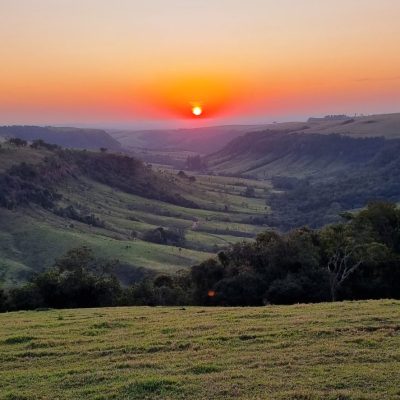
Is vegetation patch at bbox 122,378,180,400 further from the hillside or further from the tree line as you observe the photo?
the hillside

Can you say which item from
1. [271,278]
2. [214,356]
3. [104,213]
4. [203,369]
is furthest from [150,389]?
[104,213]

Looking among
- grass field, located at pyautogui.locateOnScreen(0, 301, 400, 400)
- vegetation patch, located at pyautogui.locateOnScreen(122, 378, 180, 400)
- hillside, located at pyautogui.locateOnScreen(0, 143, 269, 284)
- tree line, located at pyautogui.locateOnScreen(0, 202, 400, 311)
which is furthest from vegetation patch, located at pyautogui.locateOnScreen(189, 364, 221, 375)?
hillside, located at pyautogui.locateOnScreen(0, 143, 269, 284)

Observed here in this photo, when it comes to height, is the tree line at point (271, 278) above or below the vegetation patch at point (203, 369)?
below

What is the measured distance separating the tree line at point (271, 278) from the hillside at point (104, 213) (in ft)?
124

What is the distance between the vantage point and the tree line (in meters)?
40.8

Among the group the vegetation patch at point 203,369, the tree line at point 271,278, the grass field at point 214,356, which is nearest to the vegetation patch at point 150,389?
the grass field at point 214,356

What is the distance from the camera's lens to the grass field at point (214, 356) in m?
14.4

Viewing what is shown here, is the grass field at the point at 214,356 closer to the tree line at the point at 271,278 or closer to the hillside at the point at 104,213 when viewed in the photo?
the tree line at the point at 271,278

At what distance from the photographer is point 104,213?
→ 5507 inches

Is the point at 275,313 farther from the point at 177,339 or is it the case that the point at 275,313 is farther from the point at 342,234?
the point at 342,234

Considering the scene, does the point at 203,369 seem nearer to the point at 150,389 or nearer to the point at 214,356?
the point at 214,356

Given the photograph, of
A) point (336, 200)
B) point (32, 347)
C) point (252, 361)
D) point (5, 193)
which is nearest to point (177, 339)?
point (252, 361)

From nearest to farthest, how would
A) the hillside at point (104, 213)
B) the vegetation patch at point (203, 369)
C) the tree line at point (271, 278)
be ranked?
the vegetation patch at point (203, 369)
the tree line at point (271, 278)
the hillside at point (104, 213)

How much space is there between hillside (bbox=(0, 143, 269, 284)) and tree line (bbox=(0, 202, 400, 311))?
37.9 meters
